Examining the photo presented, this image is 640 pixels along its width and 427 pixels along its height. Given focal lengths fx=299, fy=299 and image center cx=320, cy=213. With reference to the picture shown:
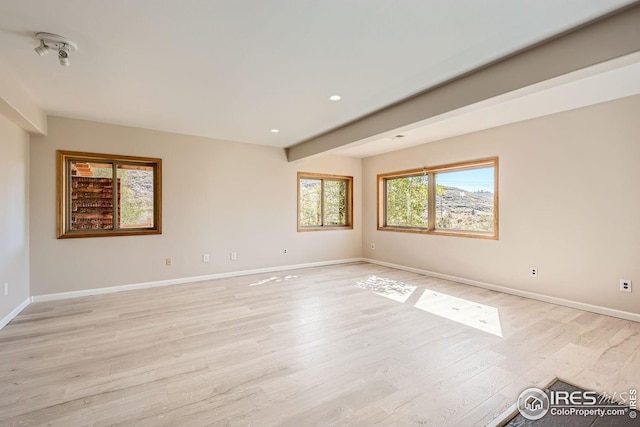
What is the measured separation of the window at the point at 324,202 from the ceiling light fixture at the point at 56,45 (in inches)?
163

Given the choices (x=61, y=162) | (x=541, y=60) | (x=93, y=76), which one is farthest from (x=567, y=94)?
(x=61, y=162)

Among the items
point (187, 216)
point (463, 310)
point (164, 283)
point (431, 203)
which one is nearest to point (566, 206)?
point (463, 310)

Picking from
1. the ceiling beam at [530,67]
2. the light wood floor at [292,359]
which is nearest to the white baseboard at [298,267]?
the light wood floor at [292,359]

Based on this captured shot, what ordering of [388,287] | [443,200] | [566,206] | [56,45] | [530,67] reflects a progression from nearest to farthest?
[56,45], [530,67], [566,206], [388,287], [443,200]

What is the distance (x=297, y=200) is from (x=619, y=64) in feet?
15.7

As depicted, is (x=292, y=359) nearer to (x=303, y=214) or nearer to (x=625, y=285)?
(x=625, y=285)

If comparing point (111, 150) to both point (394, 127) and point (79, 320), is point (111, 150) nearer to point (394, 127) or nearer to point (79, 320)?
point (79, 320)

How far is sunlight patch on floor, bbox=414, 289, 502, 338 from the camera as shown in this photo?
10.2ft

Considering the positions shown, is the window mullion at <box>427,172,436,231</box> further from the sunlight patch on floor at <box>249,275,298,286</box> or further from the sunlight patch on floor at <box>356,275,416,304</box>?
the sunlight patch on floor at <box>249,275,298,286</box>

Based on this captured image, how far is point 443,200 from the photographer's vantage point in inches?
212

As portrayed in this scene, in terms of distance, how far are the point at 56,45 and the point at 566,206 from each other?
5.39 metres

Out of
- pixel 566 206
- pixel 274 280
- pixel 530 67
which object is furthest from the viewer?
pixel 274 280

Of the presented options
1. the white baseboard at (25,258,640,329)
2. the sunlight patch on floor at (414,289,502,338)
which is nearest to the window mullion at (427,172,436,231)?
the white baseboard at (25,258,640,329)

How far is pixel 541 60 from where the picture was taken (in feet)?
7.43
